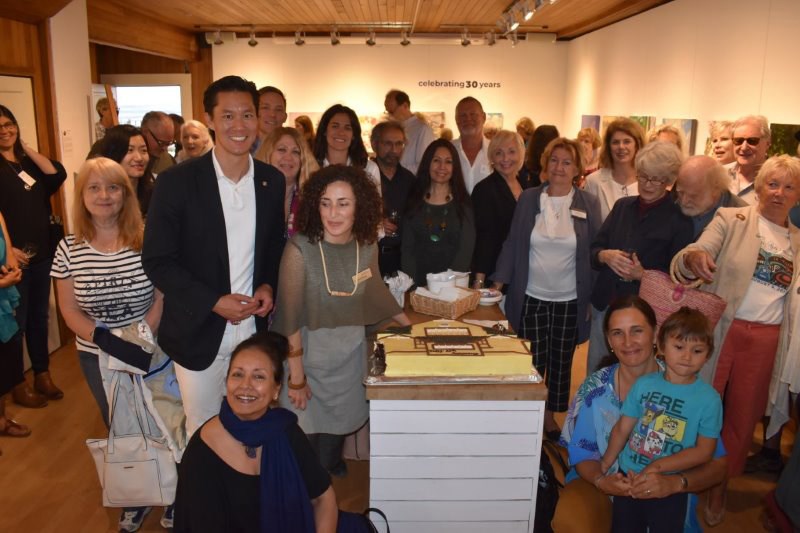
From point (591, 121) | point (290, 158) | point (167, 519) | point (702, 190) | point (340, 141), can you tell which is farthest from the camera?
point (591, 121)

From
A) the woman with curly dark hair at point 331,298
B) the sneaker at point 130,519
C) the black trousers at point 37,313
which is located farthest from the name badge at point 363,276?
the black trousers at point 37,313

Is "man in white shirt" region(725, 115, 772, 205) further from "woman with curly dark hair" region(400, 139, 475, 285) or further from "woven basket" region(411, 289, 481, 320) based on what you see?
"woven basket" region(411, 289, 481, 320)

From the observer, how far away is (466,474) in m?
2.32

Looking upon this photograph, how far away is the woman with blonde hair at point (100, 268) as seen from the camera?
277cm

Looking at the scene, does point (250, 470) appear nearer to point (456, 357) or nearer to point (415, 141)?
point (456, 357)

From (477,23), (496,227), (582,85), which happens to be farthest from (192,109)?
(496,227)

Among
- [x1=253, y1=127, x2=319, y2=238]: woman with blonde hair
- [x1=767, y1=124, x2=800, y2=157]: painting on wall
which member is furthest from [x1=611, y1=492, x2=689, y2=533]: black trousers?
[x1=767, y1=124, x2=800, y2=157]: painting on wall

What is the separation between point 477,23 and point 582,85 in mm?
1879

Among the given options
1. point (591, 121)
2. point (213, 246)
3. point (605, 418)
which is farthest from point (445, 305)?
point (591, 121)

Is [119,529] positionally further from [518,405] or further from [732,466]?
[732,466]

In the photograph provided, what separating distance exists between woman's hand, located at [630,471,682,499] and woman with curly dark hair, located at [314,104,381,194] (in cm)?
226

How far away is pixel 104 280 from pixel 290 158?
3.97 feet

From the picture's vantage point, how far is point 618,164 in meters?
4.08

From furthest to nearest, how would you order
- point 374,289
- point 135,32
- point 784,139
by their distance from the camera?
1. point 135,32
2. point 784,139
3. point 374,289
